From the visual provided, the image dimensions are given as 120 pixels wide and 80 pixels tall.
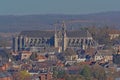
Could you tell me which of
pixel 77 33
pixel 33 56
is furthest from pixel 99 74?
pixel 77 33

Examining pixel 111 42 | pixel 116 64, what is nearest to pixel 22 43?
pixel 111 42

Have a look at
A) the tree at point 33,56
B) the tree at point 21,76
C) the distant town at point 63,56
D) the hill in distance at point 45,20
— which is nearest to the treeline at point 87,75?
the distant town at point 63,56

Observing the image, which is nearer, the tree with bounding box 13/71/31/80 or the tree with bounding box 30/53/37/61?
the tree with bounding box 13/71/31/80

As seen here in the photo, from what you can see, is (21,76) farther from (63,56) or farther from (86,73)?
(63,56)

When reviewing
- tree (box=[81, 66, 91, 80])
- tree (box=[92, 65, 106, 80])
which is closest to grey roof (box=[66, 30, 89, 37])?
tree (box=[81, 66, 91, 80])

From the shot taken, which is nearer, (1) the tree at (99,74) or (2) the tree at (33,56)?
(1) the tree at (99,74)

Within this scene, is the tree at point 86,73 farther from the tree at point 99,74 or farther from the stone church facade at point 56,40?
the stone church facade at point 56,40

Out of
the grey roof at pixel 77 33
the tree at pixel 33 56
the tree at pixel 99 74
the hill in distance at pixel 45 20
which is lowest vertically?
the hill in distance at pixel 45 20

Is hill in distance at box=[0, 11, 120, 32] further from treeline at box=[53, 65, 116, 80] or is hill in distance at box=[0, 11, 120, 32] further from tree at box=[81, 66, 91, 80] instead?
treeline at box=[53, 65, 116, 80]
